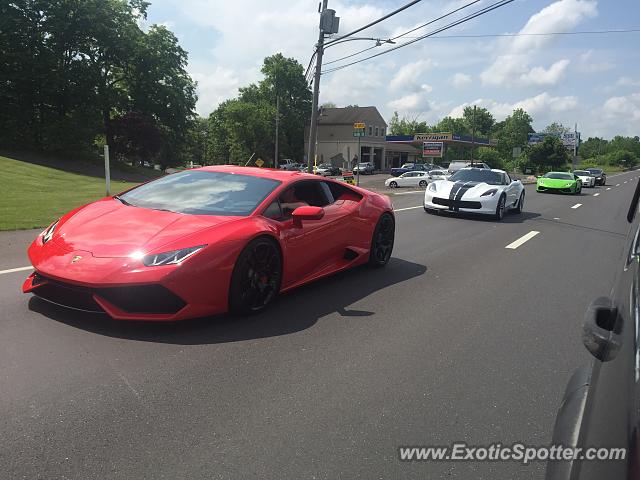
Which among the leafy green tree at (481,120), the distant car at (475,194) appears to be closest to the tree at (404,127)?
the leafy green tree at (481,120)

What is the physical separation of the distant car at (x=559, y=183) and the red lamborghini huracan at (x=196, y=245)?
23469 mm

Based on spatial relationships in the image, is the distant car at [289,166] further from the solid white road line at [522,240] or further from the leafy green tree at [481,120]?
the leafy green tree at [481,120]

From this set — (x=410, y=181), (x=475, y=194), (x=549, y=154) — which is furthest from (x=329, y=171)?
(x=475, y=194)

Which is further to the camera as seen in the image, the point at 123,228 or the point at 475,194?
the point at 475,194

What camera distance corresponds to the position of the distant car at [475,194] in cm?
1330

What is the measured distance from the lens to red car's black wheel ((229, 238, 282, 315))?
13.7ft

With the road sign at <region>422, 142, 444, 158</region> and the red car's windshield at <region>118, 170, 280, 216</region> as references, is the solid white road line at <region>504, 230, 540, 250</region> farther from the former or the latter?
the road sign at <region>422, 142, 444, 158</region>

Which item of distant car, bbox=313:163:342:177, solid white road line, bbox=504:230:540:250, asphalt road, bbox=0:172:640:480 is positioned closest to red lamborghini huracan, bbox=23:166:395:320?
asphalt road, bbox=0:172:640:480

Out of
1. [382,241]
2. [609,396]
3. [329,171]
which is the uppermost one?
[609,396]

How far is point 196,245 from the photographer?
12.8 ft

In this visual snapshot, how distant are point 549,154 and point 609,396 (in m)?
74.6

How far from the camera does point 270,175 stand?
538 cm

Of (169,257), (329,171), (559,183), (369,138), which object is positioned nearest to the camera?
(169,257)

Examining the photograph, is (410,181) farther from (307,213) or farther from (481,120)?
(481,120)
